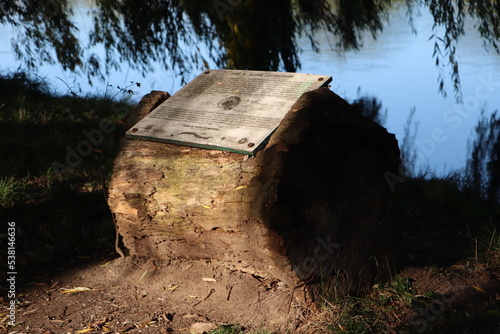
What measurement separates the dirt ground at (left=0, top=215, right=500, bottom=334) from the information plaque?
2.30ft

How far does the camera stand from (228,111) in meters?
3.16

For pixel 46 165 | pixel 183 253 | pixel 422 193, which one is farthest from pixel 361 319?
pixel 46 165

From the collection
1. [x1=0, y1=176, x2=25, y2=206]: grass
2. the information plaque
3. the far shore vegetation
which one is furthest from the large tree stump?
[x1=0, y1=176, x2=25, y2=206]: grass

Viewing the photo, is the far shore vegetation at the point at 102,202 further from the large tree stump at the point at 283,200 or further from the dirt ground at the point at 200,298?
the large tree stump at the point at 283,200

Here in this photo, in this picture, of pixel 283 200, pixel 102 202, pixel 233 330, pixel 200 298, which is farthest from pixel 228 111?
pixel 102 202

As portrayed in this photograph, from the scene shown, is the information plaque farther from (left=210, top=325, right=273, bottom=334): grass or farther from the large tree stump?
(left=210, top=325, right=273, bottom=334): grass

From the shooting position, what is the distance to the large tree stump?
262cm

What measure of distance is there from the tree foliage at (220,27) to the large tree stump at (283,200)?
9.84ft

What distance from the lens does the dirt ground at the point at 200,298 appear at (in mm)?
2756

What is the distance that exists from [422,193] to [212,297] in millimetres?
2362

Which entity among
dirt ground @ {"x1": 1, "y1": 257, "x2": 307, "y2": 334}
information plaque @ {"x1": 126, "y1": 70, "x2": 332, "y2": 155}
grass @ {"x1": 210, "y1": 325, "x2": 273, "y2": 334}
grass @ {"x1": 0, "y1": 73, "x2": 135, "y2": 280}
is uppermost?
information plaque @ {"x1": 126, "y1": 70, "x2": 332, "y2": 155}

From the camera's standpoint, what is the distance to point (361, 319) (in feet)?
8.87

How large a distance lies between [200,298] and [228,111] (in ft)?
3.28

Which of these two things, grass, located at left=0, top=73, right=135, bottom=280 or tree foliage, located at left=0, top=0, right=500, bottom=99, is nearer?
grass, located at left=0, top=73, right=135, bottom=280
